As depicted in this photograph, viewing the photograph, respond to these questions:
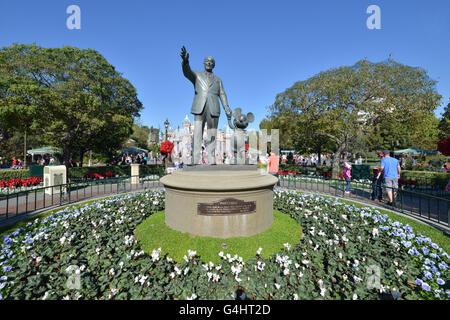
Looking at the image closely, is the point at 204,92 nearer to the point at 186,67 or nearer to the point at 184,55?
the point at 186,67

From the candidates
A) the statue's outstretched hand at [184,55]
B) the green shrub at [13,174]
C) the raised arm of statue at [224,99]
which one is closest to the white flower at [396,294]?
the raised arm of statue at [224,99]

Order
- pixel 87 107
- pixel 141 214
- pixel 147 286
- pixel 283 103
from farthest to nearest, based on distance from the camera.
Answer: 1. pixel 283 103
2. pixel 87 107
3. pixel 141 214
4. pixel 147 286

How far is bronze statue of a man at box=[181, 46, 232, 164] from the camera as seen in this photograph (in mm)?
6316

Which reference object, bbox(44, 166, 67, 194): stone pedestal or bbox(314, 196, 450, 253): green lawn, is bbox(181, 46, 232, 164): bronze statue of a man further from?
bbox(44, 166, 67, 194): stone pedestal

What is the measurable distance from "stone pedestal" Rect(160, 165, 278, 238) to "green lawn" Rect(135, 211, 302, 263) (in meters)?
0.20

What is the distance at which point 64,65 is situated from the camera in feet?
50.4

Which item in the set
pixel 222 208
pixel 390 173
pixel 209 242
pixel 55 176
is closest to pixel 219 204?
pixel 222 208

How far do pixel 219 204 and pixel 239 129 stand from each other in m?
2.82

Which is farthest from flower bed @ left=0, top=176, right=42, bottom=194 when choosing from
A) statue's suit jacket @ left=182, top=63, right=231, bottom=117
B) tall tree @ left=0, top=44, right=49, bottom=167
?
statue's suit jacket @ left=182, top=63, right=231, bottom=117
